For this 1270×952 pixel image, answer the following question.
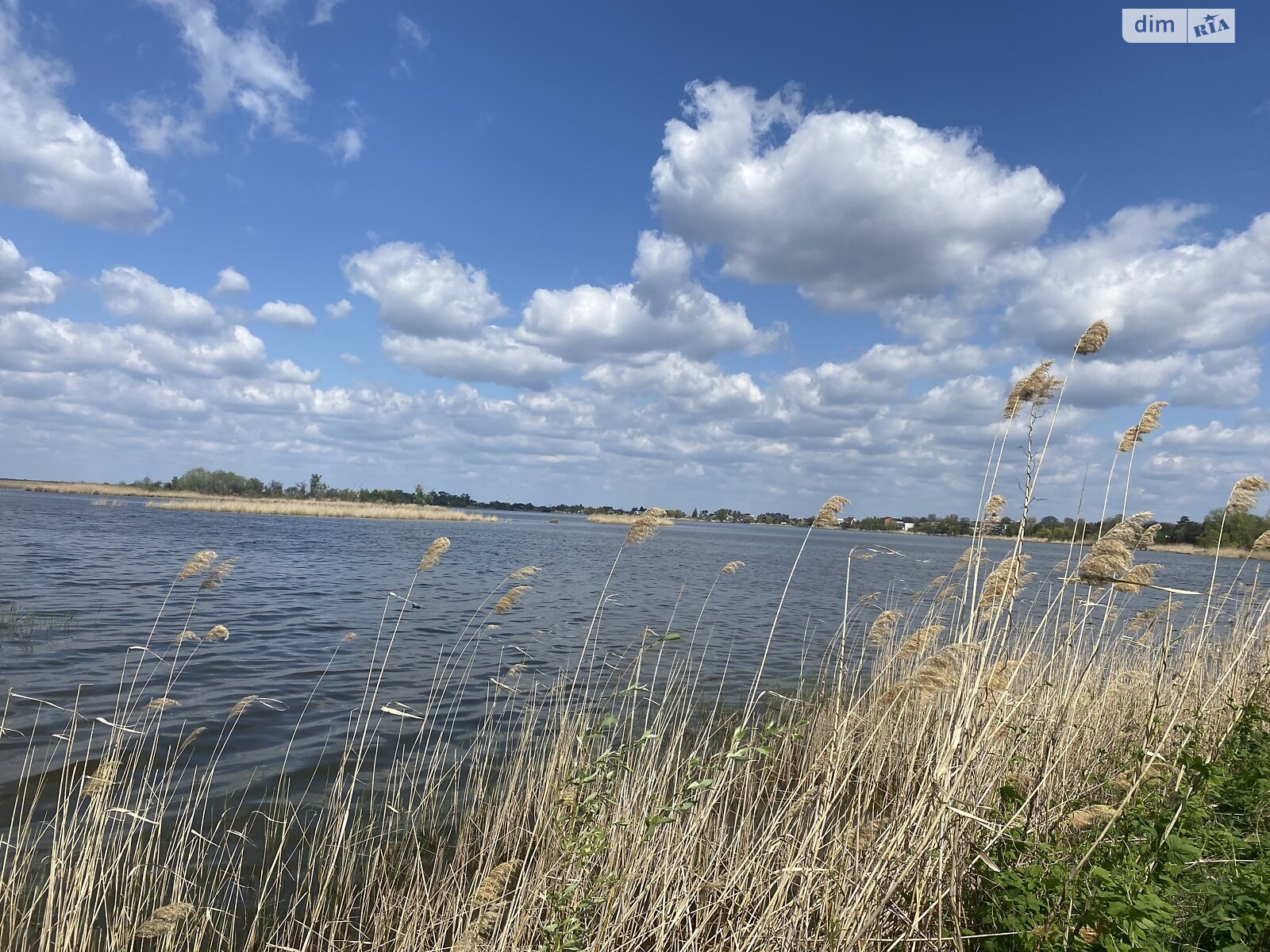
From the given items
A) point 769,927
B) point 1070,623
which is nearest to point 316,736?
point 769,927

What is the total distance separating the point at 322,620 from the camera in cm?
1370

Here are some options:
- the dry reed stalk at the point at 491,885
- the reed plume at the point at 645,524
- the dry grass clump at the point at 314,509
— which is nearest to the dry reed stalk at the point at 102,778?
the dry reed stalk at the point at 491,885

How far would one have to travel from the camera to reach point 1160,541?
6828 millimetres

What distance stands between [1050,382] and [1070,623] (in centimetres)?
146

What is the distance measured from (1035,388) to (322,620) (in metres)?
13.1

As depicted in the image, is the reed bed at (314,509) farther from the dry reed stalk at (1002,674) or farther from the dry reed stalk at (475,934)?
the dry reed stalk at (1002,674)

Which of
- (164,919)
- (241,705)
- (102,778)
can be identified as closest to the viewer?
(164,919)

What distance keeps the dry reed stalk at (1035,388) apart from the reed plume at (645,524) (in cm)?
240

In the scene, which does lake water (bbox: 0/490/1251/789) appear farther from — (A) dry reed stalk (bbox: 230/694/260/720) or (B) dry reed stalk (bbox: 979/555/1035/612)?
(B) dry reed stalk (bbox: 979/555/1035/612)

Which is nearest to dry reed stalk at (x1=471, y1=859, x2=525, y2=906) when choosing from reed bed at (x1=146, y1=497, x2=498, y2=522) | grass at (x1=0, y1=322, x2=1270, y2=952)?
grass at (x1=0, y1=322, x2=1270, y2=952)

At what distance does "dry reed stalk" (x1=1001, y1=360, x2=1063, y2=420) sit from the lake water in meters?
1.41

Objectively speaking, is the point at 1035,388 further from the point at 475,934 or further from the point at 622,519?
the point at 622,519

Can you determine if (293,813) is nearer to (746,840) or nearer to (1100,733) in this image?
(746,840)

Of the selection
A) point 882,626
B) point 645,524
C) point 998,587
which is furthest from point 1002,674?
point 882,626
